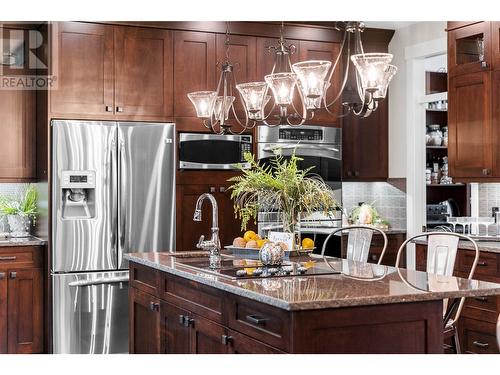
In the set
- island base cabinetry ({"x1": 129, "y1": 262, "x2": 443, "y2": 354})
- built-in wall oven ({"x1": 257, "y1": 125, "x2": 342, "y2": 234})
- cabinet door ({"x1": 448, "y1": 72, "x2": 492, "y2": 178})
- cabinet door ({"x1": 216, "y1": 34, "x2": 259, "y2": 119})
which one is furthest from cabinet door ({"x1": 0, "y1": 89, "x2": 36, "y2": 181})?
cabinet door ({"x1": 448, "y1": 72, "x2": 492, "y2": 178})

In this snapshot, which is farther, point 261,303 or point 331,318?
point 261,303

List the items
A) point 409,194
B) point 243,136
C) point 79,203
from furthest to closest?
point 409,194, point 243,136, point 79,203

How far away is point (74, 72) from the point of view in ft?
17.9

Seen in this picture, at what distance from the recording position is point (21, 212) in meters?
5.90

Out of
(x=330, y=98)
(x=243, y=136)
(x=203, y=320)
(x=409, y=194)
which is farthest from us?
(x=409, y=194)

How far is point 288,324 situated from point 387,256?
4.56 meters

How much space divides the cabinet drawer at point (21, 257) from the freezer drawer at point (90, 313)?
279 millimetres

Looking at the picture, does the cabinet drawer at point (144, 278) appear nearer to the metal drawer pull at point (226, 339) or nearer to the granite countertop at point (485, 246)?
the metal drawer pull at point (226, 339)

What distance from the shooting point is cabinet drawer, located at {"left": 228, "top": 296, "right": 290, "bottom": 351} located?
2621 millimetres

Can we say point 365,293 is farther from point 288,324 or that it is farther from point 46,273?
point 46,273

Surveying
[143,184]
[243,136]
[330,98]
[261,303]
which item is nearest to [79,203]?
[143,184]

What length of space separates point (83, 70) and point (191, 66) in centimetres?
85

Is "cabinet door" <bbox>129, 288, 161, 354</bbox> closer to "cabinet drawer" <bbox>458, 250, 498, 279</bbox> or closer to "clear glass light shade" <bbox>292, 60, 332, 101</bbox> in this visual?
"clear glass light shade" <bbox>292, 60, 332, 101</bbox>

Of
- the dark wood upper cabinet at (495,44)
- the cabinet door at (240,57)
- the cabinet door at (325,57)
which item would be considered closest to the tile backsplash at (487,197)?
the dark wood upper cabinet at (495,44)
